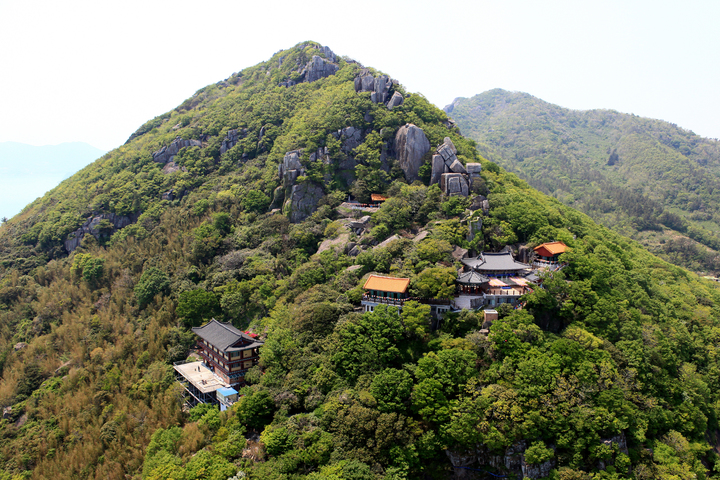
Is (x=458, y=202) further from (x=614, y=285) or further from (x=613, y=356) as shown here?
(x=613, y=356)

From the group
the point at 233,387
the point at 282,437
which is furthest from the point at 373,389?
the point at 233,387

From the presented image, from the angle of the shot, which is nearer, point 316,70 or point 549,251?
point 549,251

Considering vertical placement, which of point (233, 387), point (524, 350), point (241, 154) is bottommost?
point (233, 387)

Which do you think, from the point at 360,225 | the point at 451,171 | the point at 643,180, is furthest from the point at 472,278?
the point at 643,180

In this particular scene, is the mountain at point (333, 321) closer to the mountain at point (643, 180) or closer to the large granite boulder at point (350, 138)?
the large granite boulder at point (350, 138)

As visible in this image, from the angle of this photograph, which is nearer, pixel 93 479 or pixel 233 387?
pixel 93 479

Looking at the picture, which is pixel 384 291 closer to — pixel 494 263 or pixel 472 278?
pixel 472 278

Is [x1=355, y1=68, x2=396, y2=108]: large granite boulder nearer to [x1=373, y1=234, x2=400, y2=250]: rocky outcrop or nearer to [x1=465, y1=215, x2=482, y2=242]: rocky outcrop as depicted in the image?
[x1=373, y1=234, x2=400, y2=250]: rocky outcrop
